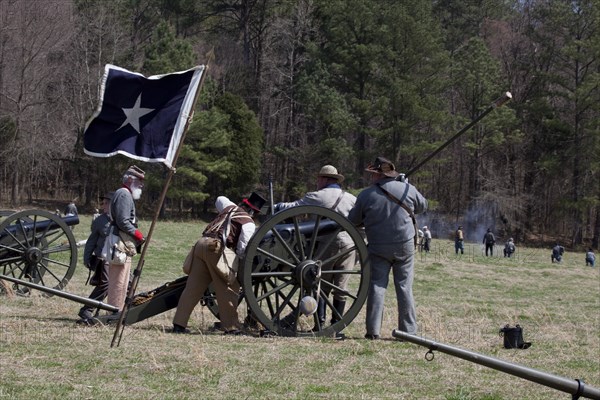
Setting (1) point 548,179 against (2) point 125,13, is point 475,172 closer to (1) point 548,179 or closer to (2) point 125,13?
(1) point 548,179

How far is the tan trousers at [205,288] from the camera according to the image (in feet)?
27.8

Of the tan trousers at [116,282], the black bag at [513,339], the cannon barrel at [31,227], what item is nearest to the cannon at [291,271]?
the tan trousers at [116,282]

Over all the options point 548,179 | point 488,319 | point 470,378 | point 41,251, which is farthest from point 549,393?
point 548,179

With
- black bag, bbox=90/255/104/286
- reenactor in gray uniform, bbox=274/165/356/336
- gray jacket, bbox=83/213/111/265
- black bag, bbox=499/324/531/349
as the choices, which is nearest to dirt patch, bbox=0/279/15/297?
gray jacket, bbox=83/213/111/265

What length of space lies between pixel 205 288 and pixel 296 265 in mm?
899

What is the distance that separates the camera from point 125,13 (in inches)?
2186

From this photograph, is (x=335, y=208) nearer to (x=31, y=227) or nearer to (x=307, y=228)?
(x=307, y=228)

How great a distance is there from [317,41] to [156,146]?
51.3 m

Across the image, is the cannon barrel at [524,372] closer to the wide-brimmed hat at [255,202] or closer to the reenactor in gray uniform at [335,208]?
the reenactor in gray uniform at [335,208]

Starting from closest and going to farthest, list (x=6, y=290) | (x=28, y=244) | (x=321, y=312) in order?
(x=321, y=312) → (x=6, y=290) → (x=28, y=244)

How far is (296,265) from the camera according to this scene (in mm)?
8453

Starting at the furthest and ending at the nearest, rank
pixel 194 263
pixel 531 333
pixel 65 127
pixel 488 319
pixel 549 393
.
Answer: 1. pixel 65 127
2. pixel 488 319
3. pixel 531 333
4. pixel 194 263
5. pixel 549 393

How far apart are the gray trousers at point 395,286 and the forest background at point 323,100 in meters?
38.3

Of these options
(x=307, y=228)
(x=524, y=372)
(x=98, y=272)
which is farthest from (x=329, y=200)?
(x=524, y=372)
